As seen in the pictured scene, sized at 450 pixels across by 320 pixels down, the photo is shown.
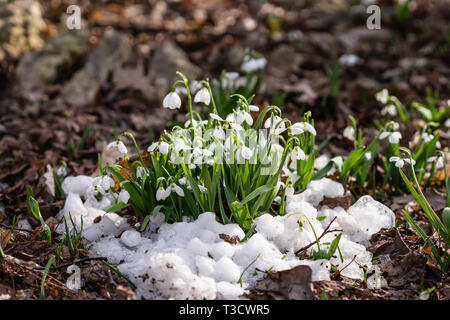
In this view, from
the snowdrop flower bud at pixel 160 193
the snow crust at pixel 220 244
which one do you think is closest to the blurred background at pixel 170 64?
the snow crust at pixel 220 244

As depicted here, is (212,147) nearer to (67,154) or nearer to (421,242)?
(421,242)

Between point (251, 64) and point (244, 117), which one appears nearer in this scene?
point (244, 117)

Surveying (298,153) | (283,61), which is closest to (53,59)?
(283,61)

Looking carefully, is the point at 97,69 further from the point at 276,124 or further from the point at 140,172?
the point at 276,124

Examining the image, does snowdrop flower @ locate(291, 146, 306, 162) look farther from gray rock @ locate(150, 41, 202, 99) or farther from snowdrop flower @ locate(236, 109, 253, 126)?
gray rock @ locate(150, 41, 202, 99)

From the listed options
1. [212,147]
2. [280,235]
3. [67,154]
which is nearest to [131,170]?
[212,147]
